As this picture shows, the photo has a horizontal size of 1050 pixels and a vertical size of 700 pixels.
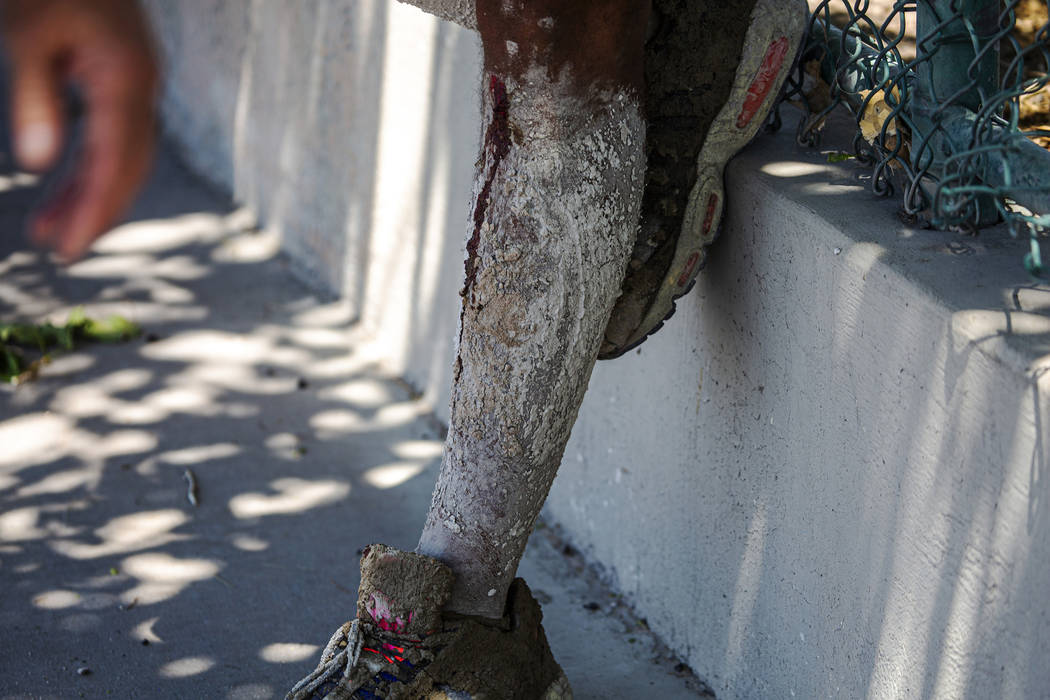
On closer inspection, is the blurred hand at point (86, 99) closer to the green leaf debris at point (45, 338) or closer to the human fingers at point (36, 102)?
the human fingers at point (36, 102)

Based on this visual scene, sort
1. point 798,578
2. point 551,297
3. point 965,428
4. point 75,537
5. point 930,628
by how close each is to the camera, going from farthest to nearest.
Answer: point 75,537 < point 798,578 < point 551,297 < point 930,628 < point 965,428

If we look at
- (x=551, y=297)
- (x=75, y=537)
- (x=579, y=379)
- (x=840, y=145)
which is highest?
(x=840, y=145)

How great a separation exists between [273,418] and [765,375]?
2014 millimetres

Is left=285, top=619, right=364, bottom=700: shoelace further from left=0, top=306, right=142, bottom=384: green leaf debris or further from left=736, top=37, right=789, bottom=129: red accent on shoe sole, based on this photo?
left=0, top=306, right=142, bottom=384: green leaf debris

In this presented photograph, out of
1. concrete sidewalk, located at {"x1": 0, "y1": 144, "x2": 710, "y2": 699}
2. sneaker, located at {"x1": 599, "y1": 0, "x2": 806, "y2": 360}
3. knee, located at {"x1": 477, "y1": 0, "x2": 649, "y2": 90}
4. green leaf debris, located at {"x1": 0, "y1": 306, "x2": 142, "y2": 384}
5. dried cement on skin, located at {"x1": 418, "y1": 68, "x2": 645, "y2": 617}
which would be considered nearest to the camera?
knee, located at {"x1": 477, "y1": 0, "x2": 649, "y2": 90}

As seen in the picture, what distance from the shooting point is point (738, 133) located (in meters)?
2.16

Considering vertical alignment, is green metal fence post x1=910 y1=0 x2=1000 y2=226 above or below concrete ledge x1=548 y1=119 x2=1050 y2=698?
above

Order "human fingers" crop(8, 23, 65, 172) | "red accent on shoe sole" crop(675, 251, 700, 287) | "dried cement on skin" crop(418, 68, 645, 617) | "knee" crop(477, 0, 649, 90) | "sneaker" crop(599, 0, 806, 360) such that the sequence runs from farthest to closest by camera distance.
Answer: "red accent on shoe sole" crop(675, 251, 700, 287) < "sneaker" crop(599, 0, 806, 360) < "dried cement on skin" crop(418, 68, 645, 617) < "knee" crop(477, 0, 649, 90) < "human fingers" crop(8, 23, 65, 172)

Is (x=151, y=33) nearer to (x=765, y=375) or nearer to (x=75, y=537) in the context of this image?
(x=765, y=375)

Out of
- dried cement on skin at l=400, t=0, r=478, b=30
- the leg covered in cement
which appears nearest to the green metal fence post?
the leg covered in cement

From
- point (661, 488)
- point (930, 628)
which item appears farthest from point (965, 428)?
point (661, 488)

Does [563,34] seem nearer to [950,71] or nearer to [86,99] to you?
[950,71]

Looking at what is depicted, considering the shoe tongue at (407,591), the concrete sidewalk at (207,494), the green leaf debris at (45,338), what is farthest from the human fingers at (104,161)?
the green leaf debris at (45,338)

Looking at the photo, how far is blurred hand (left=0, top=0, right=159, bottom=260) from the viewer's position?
2.69ft
